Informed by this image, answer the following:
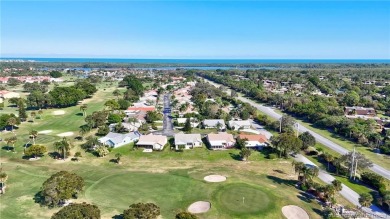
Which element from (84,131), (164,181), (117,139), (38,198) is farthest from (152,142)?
(38,198)

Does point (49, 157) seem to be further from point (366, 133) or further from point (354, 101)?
point (354, 101)

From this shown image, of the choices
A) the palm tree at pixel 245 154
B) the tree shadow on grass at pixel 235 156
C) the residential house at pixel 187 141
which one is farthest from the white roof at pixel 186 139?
the palm tree at pixel 245 154

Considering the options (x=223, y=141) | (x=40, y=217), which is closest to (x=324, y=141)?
(x=223, y=141)

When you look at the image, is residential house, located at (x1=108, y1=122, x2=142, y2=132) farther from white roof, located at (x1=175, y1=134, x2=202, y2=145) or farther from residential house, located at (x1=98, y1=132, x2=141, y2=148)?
white roof, located at (x1=175, y1=134, x2=202, y2=145)

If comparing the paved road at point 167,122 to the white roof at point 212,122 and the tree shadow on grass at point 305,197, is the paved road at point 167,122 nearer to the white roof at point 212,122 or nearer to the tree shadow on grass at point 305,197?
the white roof at point 212,122

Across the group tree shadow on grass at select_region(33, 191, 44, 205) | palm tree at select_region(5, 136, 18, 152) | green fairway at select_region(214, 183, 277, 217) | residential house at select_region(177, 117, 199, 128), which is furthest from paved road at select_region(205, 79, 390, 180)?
palm tree at select_region(5, 136, 18, 152)
